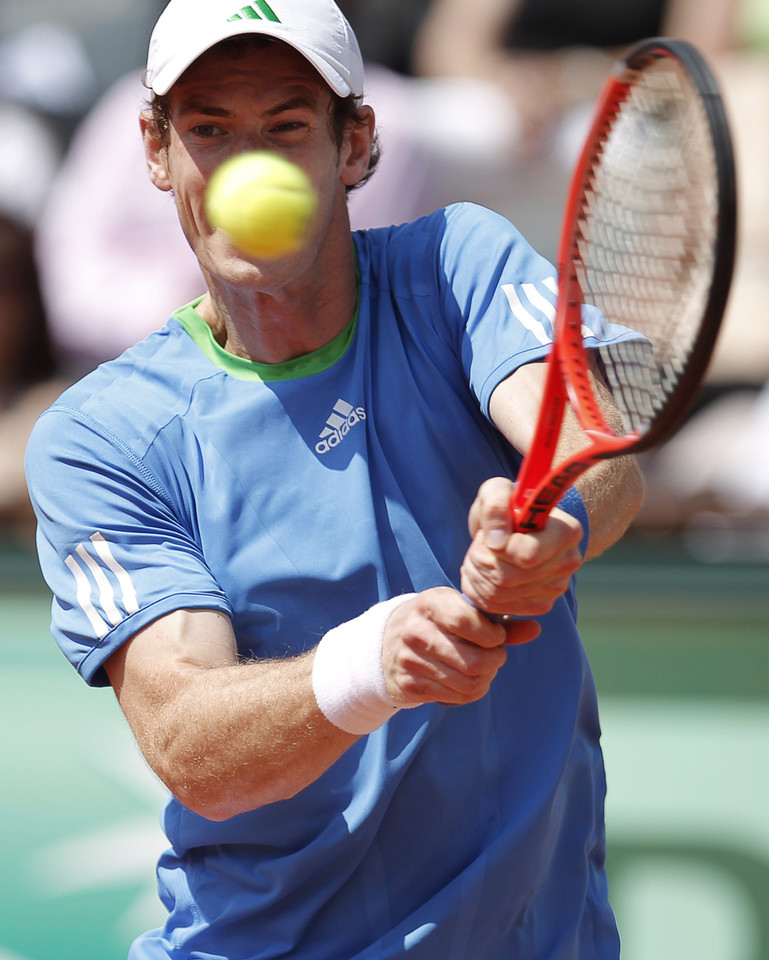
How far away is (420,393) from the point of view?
1.87 metres

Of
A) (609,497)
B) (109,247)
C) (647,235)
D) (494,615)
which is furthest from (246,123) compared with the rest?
(109,247)

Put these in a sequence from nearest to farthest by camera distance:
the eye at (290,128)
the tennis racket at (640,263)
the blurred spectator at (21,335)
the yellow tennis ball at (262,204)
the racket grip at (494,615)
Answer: the tennis racket at (640,263)
the racket grip at (494,615)
the yellow tennis ball at (262,204)
the eye at (290,128)
the blurred spectator at (21,335)

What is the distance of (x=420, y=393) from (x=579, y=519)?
39cm

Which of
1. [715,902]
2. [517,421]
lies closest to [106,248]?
[715,902]

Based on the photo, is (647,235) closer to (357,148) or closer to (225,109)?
(357,148)

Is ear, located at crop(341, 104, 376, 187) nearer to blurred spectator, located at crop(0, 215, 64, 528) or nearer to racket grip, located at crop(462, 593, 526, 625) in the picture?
racket grip, located at crop(462, 593, 526, 625)

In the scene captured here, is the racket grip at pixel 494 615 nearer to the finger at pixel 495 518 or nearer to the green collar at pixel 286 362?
the finger at pixel 495 518

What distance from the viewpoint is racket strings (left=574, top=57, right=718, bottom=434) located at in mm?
1552

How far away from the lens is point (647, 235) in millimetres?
1771

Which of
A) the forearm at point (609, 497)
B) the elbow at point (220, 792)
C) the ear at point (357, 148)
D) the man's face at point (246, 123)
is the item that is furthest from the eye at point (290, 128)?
the elbow at point (220, 792)

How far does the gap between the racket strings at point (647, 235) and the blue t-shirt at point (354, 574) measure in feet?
0.21

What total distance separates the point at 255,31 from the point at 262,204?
26 centimetres

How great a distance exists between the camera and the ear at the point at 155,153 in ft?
6.82

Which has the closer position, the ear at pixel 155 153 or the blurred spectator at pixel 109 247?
the ear at pixel 155 153
